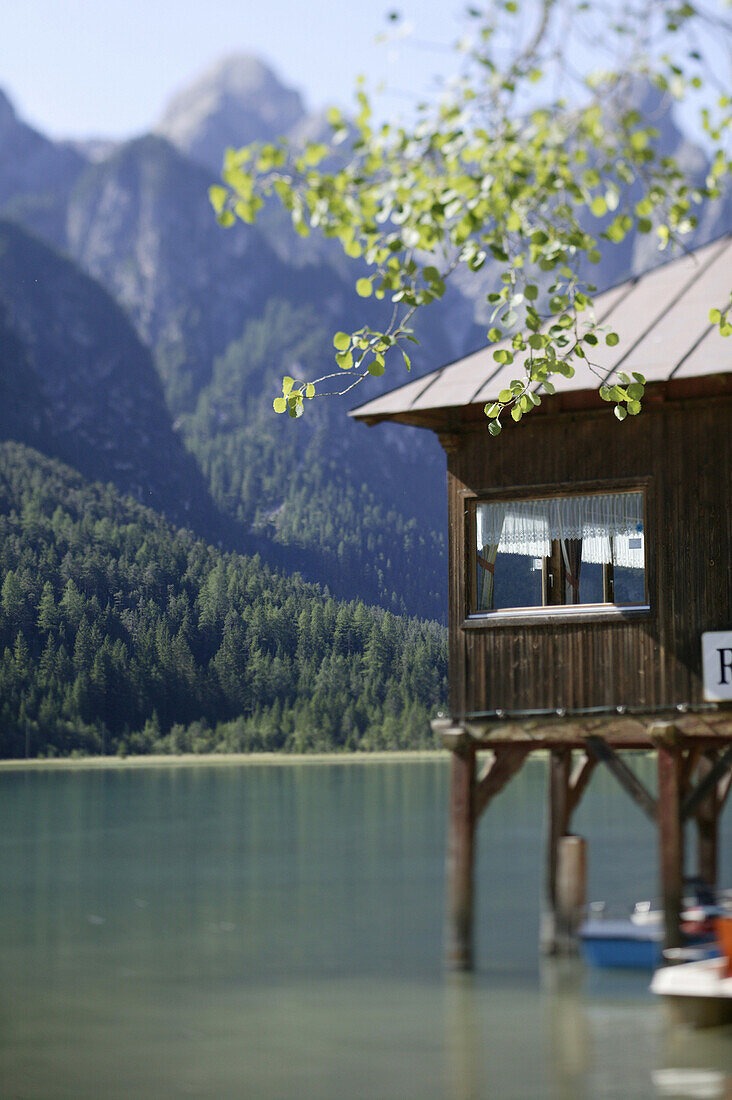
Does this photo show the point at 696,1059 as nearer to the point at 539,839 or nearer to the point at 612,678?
the point at 612,678

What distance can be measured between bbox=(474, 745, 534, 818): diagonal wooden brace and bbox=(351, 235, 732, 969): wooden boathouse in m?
0.02

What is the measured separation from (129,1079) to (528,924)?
13.3m

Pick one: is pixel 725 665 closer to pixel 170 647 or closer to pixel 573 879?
pixel 573 879

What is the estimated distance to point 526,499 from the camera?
18.1 meters

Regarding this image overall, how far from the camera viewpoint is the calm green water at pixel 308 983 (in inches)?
612

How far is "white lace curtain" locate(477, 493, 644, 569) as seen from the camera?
17469 mm

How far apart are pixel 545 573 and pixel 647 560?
4.50 feet

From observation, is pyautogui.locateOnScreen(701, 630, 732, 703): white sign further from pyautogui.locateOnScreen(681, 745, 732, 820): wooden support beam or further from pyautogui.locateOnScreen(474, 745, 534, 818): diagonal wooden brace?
pyautogui.locateOnScreen(474, 745, 534, 818): diagonal wooden brace

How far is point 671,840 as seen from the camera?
56.3ft

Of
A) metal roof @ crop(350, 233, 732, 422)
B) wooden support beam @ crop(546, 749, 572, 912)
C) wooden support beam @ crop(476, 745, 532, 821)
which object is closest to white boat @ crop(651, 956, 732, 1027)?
wooden support beam @ crop(476, 745, 532, 821)

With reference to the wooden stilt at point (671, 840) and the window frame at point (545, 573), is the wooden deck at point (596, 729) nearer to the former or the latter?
the wooden stilt at point (671, 840)

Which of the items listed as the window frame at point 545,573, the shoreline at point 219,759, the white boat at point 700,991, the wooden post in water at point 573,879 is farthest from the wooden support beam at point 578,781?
the shoreline at point 219,759

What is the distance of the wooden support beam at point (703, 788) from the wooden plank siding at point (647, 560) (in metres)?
1.28

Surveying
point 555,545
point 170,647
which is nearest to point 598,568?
point 555,545
